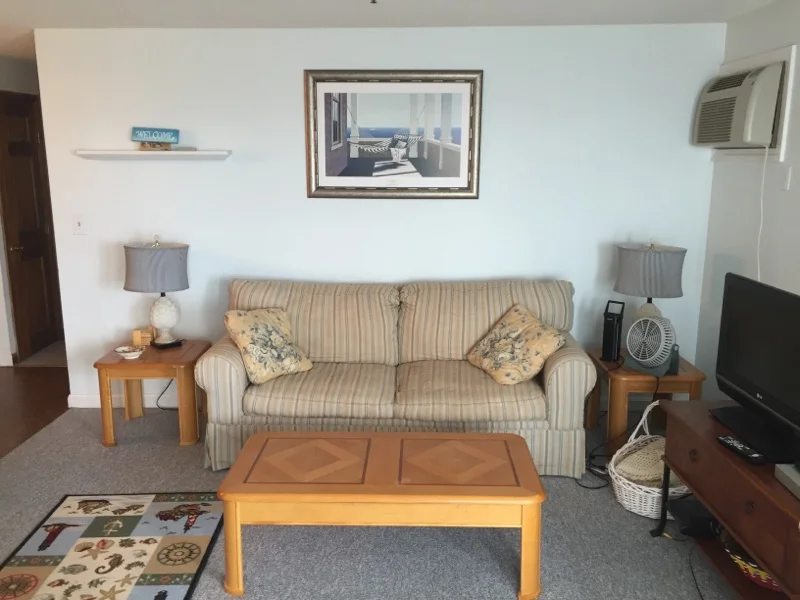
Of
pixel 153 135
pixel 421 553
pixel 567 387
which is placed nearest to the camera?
pixel 421 553

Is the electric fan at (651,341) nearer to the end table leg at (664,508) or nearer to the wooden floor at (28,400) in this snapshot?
the end table leg at (664,508)

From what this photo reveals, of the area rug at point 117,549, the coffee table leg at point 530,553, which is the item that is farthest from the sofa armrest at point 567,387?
the area rug at point 117,549

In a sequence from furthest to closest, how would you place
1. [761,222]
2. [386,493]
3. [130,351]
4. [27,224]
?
1. [27,224]
2. [130,351]
3. [761,222]
4. [386,493]

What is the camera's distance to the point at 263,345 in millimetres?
3357

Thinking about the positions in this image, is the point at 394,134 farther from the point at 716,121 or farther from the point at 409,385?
the point at 716,121

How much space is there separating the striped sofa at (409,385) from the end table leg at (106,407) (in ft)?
2.20

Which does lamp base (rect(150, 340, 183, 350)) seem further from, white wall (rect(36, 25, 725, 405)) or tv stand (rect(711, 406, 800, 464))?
tv stand (rect(711, 406, 800, 464))

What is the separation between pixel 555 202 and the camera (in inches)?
154

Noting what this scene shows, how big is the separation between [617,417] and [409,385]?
1.09 metres

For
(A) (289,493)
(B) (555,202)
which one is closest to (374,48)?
(B) (555,202)

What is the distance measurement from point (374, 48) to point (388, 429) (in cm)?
215

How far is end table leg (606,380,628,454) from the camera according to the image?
3381 mm

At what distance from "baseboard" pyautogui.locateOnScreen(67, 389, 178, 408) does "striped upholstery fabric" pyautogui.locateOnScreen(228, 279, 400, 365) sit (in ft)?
2.91

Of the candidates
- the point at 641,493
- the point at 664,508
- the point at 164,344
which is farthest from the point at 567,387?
the point at 164,344
